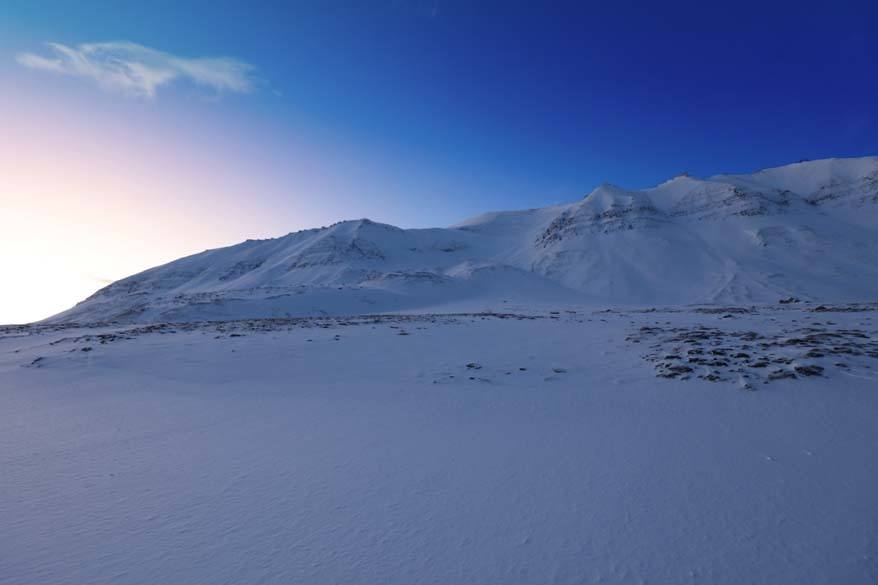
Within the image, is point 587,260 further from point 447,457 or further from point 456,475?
point 456,475

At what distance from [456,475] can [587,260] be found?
76471 millimetres

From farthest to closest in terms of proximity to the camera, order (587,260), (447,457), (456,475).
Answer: (587,260) → (447,457) → (456,475)

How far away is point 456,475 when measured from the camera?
5.04 meters

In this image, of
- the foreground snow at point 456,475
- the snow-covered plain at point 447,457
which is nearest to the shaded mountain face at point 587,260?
the snow-covered plain at point 447,457

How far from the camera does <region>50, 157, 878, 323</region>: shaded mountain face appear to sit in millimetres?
53312

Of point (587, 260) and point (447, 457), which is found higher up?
point (587, 260)

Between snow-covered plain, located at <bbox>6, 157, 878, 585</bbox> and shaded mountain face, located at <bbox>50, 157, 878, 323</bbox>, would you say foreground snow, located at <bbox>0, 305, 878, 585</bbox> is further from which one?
shaded mountain face, located at <bbox>50, 157, 878, 323</bbox>

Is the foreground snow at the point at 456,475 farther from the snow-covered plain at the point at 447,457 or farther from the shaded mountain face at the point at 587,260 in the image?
the shaded mountain face at the point at 587,260

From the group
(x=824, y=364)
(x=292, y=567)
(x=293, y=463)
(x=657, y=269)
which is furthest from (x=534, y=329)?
(x=657, y=269)

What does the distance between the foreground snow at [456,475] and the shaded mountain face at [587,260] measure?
118 ft

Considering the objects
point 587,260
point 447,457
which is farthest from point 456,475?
point 587,260

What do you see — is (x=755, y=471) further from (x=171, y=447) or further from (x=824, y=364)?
(x=171, y=447)

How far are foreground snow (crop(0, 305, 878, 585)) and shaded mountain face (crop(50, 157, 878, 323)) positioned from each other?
35924mm

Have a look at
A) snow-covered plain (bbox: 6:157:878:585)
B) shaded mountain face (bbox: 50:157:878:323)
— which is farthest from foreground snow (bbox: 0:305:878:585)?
shaded mountain face (bbox: 50:157:878:323)
